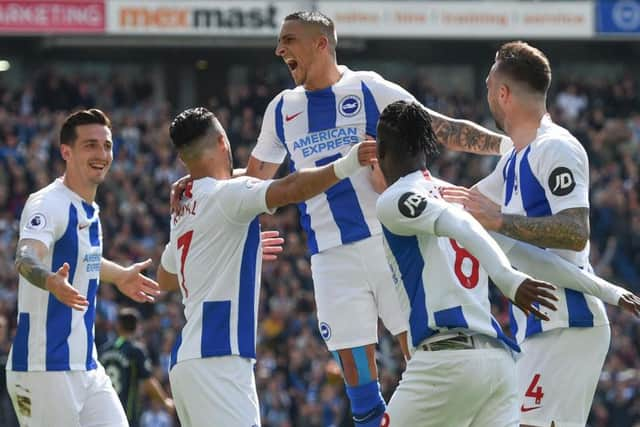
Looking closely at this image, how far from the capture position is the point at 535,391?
7.61m

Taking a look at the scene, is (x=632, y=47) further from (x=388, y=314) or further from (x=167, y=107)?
(x=388, y=314)

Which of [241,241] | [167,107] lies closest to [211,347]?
[241,241]

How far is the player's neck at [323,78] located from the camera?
9.20 m

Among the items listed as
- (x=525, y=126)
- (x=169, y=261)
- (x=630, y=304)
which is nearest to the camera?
(x=630, y=304)

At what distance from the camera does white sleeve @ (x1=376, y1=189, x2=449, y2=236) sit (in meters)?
6.73

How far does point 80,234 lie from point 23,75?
26853 mm

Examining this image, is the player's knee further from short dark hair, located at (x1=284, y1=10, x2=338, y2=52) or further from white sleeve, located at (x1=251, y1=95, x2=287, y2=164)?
short dark hair, located at (x1=284, y1=10, x2=338, y2=52)

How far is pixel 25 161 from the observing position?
27203mm

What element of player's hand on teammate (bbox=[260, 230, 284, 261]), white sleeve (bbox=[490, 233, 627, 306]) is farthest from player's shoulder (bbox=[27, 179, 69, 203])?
white sleeve (bbox=[490, 233, 627, 306])

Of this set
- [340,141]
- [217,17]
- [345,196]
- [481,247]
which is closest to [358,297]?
[345,196]

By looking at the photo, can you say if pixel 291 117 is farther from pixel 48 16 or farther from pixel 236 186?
pixel 48 16

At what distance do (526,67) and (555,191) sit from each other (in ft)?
2.88

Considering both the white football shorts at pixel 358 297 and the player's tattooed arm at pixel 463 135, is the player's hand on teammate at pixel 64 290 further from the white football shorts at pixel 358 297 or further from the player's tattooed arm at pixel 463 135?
the player's tattooed arm at pixel 463 135

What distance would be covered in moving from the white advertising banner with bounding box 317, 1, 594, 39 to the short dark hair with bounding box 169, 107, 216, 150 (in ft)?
89.3
